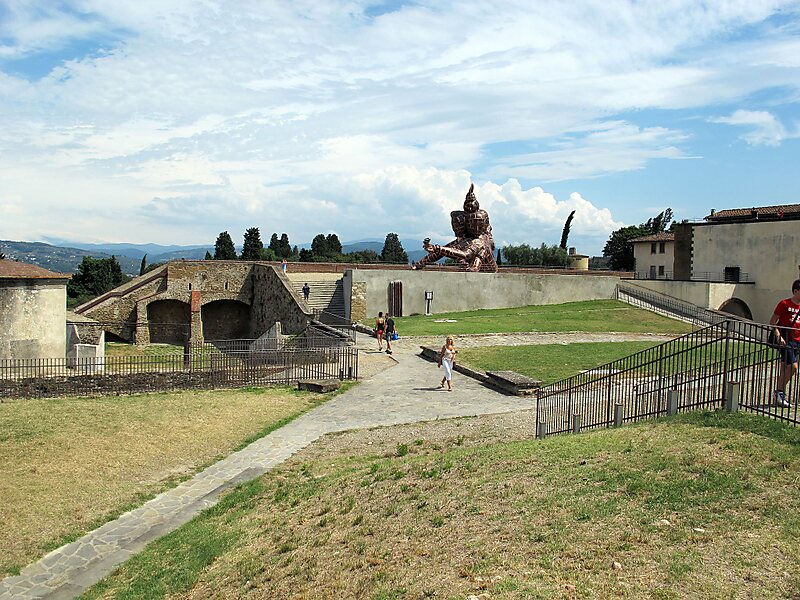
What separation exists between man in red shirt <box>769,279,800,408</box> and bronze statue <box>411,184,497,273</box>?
26235 millimetres

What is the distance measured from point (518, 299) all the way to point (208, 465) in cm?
2637

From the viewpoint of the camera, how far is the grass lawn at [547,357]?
63.6 feet

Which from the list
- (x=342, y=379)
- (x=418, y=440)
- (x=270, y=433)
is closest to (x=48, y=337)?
(x=342, y=379)

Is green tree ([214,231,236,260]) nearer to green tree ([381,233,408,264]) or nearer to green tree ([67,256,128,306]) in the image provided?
green tree ([67,256,128,306])

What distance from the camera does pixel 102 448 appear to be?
13.0m

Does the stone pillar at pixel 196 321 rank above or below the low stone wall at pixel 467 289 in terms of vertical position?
below

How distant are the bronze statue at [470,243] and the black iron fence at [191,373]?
1568 cm

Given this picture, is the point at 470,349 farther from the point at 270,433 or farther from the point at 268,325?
the point at 268,325

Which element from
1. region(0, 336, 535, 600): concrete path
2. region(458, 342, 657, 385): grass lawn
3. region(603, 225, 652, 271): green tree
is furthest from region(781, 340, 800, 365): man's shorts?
region(603, 225, 652, 271): green tree

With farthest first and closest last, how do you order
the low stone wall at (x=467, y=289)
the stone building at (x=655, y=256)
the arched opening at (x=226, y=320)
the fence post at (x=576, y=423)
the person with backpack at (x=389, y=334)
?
the stone building at (x=655, y=256), the arched opening at (x=226, y=320), the low stone wall at (x=467, y=289), the person with backpack at (x=389, y=334), the fence post at (x=576, y=423)

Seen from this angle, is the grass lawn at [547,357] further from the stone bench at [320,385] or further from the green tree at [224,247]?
the green tree at [224,247]

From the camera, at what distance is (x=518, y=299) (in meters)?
36.8

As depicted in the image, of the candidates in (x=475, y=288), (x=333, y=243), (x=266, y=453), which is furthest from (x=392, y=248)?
(x=266, y=453)

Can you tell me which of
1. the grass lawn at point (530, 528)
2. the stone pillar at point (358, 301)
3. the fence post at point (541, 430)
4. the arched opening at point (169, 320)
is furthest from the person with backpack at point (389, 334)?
the arched opening at point (169, 320)
